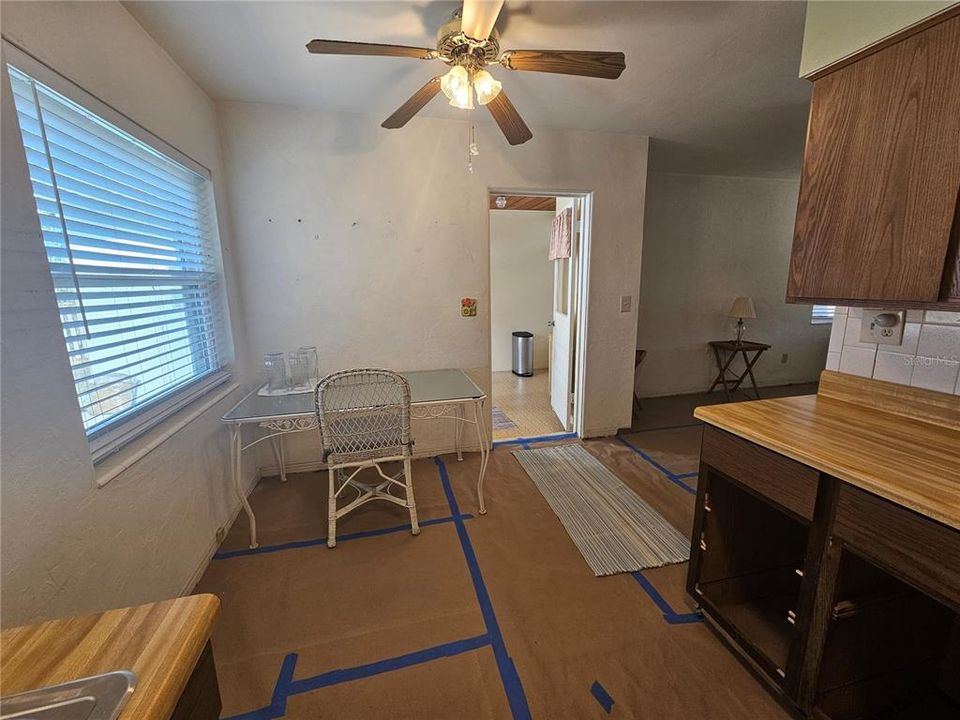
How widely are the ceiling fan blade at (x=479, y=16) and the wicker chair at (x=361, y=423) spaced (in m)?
1.36

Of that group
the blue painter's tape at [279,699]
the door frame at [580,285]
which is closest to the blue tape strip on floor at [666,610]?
the blue painter's tape at [279,699]

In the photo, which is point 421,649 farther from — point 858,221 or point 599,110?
point 599,110

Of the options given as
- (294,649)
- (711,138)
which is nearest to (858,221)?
(711,138)

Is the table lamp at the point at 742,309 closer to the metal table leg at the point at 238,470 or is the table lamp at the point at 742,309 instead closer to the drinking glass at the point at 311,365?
the drinking glass at the point at 311,365

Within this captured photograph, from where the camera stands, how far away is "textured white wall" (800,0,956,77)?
106 centimetres

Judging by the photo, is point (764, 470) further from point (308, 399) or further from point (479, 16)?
point (308, 399)

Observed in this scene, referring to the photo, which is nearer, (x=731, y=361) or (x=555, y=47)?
(x=555, y=47)

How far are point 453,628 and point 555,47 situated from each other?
2541mm

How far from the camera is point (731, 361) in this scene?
4.39 m

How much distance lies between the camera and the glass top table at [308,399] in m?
1.89

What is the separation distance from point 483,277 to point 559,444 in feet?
4.93

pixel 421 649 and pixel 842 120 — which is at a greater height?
pixel 842 120

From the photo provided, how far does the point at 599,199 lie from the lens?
284cm

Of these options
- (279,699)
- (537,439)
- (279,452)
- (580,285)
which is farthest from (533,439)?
(279,699)
